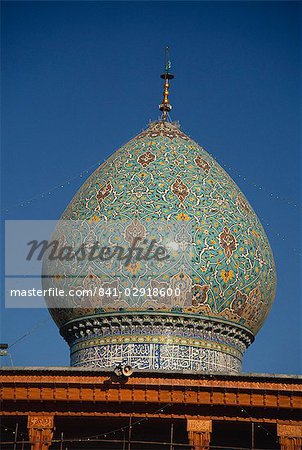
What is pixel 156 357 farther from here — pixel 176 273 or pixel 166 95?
pixel 166 95

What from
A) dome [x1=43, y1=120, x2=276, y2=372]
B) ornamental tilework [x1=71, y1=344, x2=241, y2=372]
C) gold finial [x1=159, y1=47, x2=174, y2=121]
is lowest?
ornamental tilework [x1=71, y1=344, x2=241, y2=372]

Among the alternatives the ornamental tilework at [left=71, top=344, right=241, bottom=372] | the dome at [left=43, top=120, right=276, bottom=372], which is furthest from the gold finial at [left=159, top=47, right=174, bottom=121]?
the ornamental tilework at [left=71, top=344, right=241, bottom=372]

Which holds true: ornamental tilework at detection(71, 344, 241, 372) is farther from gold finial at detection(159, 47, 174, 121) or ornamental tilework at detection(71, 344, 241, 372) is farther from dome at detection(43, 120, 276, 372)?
gold finial at detection(159, 47, 174, 121)

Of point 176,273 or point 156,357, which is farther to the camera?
point 176,273

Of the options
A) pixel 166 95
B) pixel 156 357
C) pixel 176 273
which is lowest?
pixel 156 357

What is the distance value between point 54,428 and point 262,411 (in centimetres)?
248

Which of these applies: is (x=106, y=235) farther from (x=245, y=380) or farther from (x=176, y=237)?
(x=245, y=380)

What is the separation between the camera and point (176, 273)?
613 inches

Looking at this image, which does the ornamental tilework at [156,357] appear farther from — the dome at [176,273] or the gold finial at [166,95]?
the gold finial at [166,95]

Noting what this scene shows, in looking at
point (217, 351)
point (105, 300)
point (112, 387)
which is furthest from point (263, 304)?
point (112, 387)

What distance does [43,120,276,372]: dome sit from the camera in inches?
608

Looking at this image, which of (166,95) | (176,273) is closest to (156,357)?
(176,273)

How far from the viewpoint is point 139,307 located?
15453 millimetres

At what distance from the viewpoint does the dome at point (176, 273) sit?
15.4m
